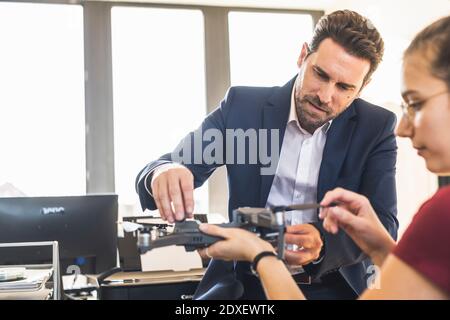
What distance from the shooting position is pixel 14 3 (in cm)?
269

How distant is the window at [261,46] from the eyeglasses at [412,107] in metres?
2.18

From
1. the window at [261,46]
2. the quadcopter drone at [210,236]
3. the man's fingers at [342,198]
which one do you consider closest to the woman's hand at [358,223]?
the man's fingers at [342,198]

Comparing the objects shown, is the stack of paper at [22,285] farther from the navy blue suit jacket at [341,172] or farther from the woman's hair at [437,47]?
the woman's hair at [437,47]

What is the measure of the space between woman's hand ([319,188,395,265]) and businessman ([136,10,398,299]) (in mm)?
37

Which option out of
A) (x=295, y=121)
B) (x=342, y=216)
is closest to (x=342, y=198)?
(x=342, y=216)

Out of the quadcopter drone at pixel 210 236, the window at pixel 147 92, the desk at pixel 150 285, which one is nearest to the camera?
the quadcopter drone at pixel 210 236

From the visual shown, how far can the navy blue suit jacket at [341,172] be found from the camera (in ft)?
2.66

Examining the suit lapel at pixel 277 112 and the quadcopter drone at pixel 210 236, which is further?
the suit lapel at pixel 277 112

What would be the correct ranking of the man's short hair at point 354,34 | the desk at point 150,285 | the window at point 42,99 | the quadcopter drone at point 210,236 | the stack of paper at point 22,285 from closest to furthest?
the quadcopter drone at point 210,236 → the man's short hair at point 354,34 → the stack of paper at point 22,285 → the desk at point 150,285 → the window at point 42,99

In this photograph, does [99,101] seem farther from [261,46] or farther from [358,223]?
[358,223]

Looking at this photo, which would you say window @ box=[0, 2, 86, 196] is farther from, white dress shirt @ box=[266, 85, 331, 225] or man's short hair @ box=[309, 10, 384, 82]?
man's short hair @ box=[309, 10, 384, 82]

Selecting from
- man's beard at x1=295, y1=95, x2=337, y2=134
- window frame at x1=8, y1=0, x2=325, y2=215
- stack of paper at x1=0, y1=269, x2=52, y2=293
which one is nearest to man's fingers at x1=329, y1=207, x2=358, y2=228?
man's beard at x1=295, y1=95, x2=337, y2=134

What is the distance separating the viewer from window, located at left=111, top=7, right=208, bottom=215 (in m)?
2.75

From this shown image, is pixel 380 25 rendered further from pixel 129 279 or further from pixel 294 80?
pixel 129 279
